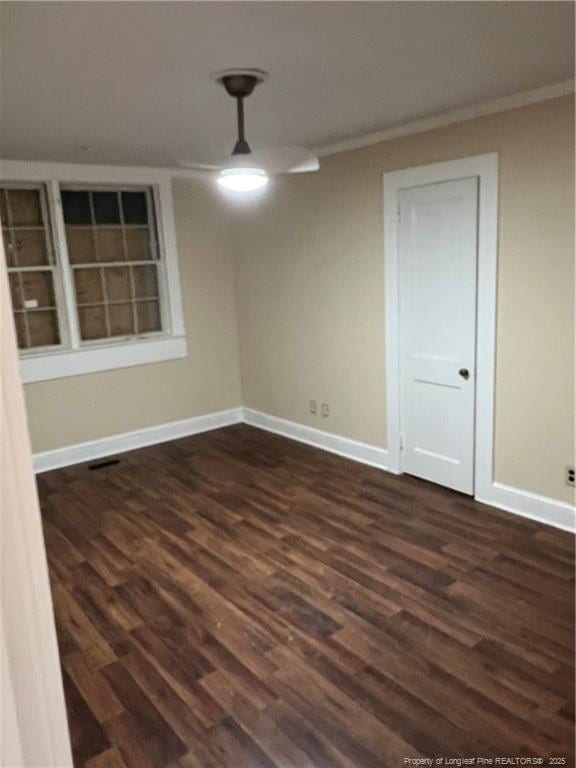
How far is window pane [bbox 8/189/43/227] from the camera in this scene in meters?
4.69

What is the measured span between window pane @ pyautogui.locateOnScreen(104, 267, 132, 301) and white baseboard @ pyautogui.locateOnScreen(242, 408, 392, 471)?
5.46ft

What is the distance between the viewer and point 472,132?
358cm

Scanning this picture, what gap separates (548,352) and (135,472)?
3246 millimetres

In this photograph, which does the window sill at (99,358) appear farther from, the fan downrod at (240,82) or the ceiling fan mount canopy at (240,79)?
the ceiling fan mount canopy at (240,79)

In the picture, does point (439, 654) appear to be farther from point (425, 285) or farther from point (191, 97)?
point (191, 97)

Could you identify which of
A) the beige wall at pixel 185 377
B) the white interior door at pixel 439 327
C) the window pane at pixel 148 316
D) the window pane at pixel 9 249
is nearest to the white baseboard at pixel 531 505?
the white interior door at pixel 439 327

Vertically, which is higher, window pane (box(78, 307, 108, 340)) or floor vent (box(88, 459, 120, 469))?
window pane (box(78, 307, 108, 340))

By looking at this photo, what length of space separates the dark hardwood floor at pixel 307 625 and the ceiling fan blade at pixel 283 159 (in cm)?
212

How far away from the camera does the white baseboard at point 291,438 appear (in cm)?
362

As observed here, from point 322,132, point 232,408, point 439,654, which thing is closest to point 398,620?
point 439,654

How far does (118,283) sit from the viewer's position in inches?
207

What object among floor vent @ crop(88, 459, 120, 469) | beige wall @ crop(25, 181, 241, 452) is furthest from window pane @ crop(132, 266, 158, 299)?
floor vent @ crop(88, 459, 120, 469)

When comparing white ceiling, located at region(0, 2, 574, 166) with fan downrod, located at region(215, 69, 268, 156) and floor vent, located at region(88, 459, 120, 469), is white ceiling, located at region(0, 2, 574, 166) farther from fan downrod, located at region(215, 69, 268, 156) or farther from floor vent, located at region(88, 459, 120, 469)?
Result: floor vent, located at region(88, 459, 120, 469)

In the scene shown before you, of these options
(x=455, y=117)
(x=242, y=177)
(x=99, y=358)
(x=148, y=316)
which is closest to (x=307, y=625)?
(x=242, y=177)
